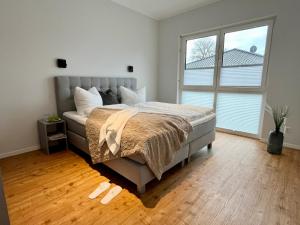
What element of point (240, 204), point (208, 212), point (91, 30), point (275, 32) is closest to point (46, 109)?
point (91, 30)

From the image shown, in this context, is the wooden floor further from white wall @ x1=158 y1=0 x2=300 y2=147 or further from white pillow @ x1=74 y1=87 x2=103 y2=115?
white wall @ x1=158 y1=0 x2=300 y2=147

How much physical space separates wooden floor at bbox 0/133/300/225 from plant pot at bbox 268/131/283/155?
5.0 inches

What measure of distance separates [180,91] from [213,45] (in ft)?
4.35

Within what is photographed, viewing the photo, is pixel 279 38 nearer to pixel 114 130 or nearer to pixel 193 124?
pixel 193 124

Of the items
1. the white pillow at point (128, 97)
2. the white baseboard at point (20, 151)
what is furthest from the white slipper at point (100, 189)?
the white pillow at point (128, 97)

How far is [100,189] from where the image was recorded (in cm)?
176

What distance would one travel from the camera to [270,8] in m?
2.81

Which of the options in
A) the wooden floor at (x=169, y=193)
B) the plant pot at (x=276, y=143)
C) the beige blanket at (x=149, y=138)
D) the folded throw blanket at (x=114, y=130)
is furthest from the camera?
the plant pot at (x=276, y=143)

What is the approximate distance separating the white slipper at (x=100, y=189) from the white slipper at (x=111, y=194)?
0.28 ft

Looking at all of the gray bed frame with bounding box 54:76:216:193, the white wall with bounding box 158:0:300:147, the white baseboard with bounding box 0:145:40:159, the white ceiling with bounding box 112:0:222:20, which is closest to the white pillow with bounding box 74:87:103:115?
the gray bed frame with bounding box 54:76:216:193

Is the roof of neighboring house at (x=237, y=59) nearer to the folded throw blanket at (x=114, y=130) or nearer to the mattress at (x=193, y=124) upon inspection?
the mattress at (x=193, y=124)

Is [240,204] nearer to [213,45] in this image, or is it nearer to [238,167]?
[238,167]

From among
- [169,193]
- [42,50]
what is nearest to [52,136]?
[42,50]

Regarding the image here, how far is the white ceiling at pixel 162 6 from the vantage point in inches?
133
